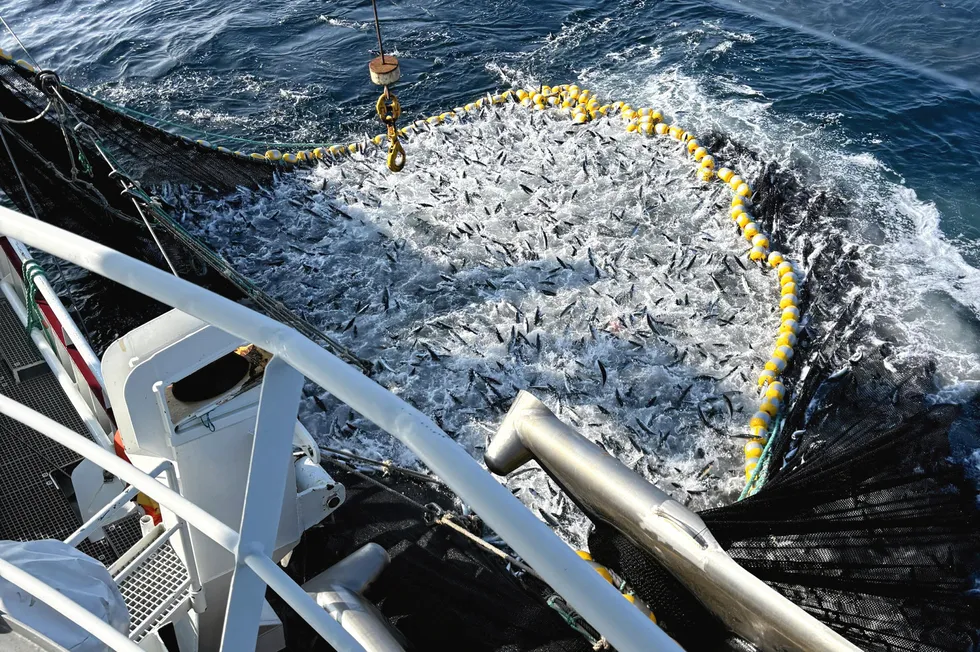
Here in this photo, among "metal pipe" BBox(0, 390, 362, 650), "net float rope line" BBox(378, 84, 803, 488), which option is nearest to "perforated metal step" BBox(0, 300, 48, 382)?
"metal pipe" BBox(0, 390, 362, 650)

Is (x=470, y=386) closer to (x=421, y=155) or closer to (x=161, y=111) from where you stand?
(x=421, y=155)

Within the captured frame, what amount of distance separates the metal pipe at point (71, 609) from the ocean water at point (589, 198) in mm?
5499

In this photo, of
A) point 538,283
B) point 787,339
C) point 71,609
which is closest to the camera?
point 71,609

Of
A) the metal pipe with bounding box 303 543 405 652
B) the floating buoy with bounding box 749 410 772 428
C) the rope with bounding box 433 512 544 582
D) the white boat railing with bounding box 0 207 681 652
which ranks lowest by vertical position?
the floating buoy with bounding box 749 410 772 428

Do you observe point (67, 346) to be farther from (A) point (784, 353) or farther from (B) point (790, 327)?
(B) point (790, 327)

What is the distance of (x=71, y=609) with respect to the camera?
90.9 inches

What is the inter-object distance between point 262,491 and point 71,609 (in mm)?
787

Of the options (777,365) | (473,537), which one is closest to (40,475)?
(473,537)

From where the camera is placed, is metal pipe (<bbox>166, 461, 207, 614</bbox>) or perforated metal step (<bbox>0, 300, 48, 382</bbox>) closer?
metal pipe (<bbox>166, 461, 207, 614</bbox>)

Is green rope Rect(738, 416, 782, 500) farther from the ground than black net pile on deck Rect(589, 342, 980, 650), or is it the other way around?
black net pile on deck Rect(589, 342, 980, 650)

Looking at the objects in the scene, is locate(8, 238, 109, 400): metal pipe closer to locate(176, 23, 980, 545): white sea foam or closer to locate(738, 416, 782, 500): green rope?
locate(176, 23, 980, 545): white sea foam

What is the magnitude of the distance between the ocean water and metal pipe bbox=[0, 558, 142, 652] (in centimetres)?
550

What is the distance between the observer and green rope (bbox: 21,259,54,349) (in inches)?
212

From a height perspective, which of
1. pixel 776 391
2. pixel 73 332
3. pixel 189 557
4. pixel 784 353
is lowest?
pixel 776 391
